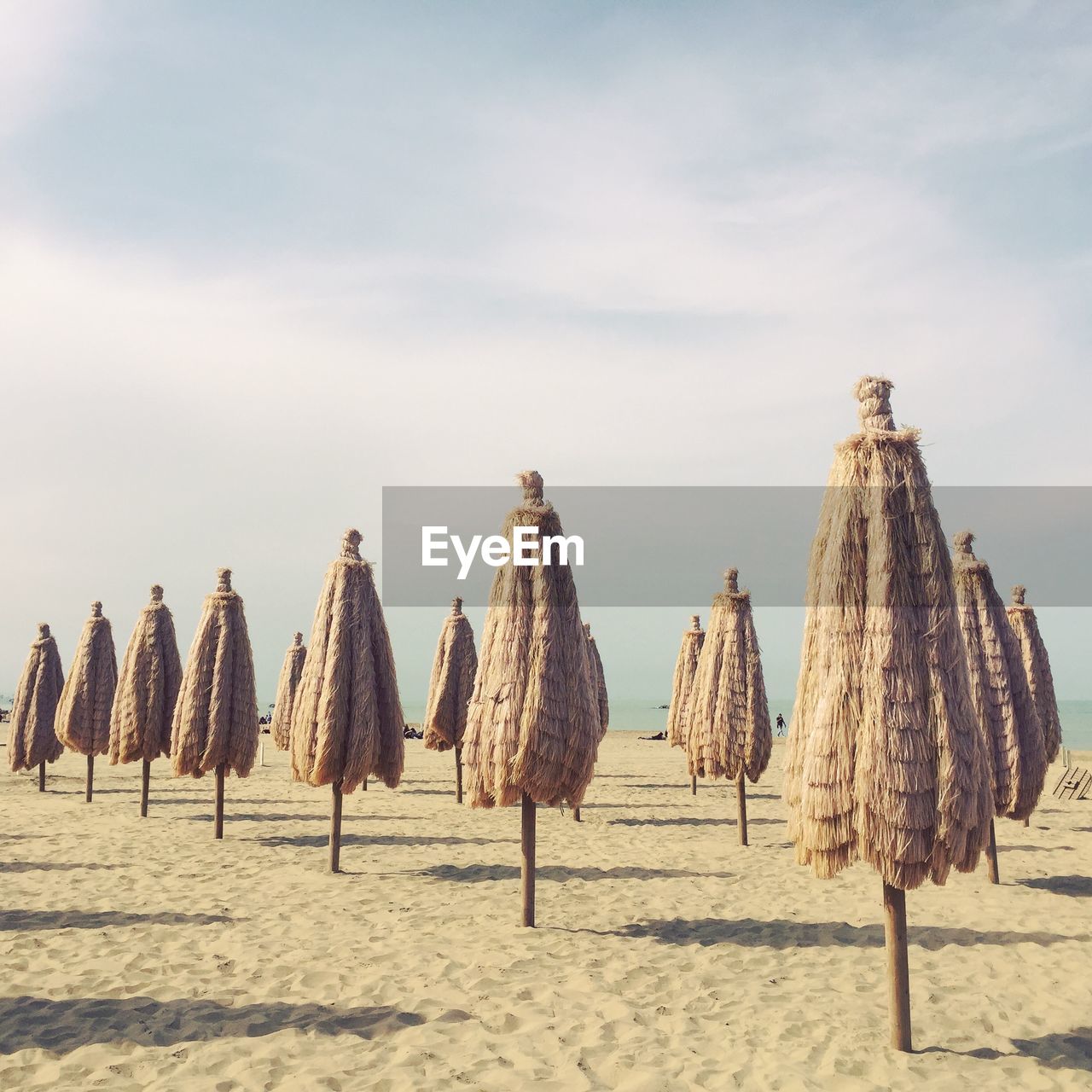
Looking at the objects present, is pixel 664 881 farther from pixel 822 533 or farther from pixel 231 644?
pixel 231 644

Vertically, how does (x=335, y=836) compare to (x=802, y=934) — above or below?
above

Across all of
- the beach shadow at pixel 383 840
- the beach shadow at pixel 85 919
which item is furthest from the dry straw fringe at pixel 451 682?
the beach shadow at pixel 85 919

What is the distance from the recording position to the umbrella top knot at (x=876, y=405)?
717 centimetres

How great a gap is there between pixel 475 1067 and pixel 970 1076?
404 cm

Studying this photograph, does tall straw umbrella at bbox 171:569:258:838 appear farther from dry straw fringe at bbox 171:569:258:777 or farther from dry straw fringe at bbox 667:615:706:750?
dry straw fringe at bbox 667:615:706:750

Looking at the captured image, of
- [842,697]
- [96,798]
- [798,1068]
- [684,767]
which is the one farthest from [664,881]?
[684,767]

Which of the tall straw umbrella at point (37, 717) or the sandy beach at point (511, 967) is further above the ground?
the tall straw umbrella at point (37, 717)

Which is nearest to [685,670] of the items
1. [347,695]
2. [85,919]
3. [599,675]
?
[599,675]

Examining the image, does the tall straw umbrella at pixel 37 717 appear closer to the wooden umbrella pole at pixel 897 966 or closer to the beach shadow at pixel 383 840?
the beach shadow at pixel 383 840

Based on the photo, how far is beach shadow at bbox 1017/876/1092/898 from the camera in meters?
12.9

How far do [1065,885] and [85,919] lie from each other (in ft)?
48.0

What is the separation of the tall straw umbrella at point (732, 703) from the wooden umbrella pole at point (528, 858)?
607cm

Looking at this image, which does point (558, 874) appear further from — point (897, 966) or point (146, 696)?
point (146, 696)

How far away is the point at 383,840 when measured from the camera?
1681 cm
